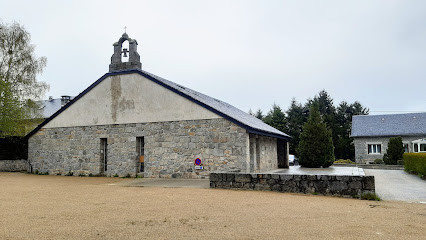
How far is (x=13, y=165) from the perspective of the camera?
62.3 feet

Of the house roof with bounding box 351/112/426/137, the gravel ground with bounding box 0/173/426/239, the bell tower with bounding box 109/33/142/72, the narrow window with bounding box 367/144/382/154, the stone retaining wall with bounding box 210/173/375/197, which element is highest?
the bell tower with bounding box 109/33/142/72

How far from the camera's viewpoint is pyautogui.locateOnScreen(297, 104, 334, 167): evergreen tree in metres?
20.0

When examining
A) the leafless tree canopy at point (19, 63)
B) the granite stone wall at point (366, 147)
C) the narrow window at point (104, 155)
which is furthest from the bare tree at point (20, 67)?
the granite stone wall at point (366, 147)

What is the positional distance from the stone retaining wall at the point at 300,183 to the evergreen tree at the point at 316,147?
1104 cm

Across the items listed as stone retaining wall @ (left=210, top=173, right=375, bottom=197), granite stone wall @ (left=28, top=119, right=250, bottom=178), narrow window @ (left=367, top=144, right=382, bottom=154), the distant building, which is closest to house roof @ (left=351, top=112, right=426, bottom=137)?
the distant building

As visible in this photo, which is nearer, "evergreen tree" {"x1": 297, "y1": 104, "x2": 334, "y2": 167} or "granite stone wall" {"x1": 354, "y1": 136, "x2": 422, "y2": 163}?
"evergreen tree" {"x1": 297, "y1": 104, "x2": 334, "y2": 167}

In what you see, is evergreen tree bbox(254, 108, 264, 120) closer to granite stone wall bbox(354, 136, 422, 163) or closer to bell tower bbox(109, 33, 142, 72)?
granite stone wall bbox(354, 136, 422, 163)

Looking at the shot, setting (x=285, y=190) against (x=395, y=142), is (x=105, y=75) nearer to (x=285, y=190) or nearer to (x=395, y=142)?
(x=285, y=190)

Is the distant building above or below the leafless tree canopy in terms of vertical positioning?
below

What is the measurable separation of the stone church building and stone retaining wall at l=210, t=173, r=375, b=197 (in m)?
2.09

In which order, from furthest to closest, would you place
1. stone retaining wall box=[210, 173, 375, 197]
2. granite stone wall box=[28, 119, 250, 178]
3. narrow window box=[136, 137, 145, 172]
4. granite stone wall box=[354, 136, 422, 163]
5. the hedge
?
granite stone wall box=[354, 136, 422, 163] → the hedge → narrow window box=[136, 137, 145, 172] → granite stone wall box=[28, 119, 250, 178] → stone retaining wall box=[210, 173, 375, 197]

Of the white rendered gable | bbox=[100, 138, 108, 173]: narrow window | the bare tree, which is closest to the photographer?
the white rendered gable

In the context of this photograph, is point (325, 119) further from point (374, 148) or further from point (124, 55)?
point (124, 55)

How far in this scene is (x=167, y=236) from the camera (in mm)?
4887
